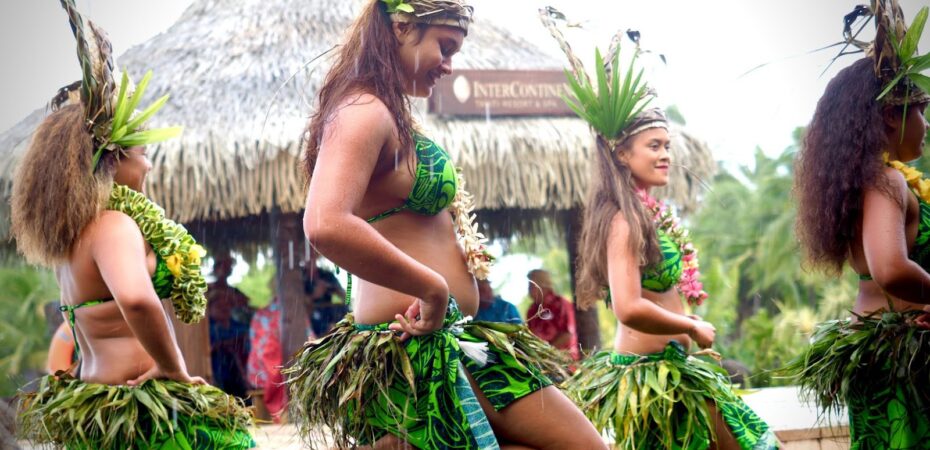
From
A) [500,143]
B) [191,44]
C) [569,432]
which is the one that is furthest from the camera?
[191,44]

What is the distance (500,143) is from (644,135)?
4.19 m

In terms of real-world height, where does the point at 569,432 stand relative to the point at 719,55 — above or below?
below

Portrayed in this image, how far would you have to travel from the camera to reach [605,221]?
3809 millimetres

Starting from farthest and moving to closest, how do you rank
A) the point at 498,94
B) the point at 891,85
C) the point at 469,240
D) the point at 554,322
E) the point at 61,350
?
the point at 554,322 < the point at 498,94 < the point at 61,350 < the point at 891,85 < the point at 469,240

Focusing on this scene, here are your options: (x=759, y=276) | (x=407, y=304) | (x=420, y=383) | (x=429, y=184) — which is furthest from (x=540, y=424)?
(x=759, y=276)

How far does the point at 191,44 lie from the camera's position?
908cm

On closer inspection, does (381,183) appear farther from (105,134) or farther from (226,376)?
(226,376)

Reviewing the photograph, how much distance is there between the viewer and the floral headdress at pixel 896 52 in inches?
137

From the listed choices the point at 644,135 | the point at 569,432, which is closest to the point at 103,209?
the point at 569,432

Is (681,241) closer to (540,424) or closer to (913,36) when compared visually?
(913,36)

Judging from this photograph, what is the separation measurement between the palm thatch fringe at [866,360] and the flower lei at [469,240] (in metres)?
1.59

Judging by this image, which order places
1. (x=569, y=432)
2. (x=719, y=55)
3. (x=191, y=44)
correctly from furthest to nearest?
(x=719, y=55), (x=191, y=44), (x=569, y=432)

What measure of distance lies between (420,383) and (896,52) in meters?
2.25

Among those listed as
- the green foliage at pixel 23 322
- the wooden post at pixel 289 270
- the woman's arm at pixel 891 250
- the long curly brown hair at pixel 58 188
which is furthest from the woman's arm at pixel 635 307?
the green foliage at pixel 23 322
